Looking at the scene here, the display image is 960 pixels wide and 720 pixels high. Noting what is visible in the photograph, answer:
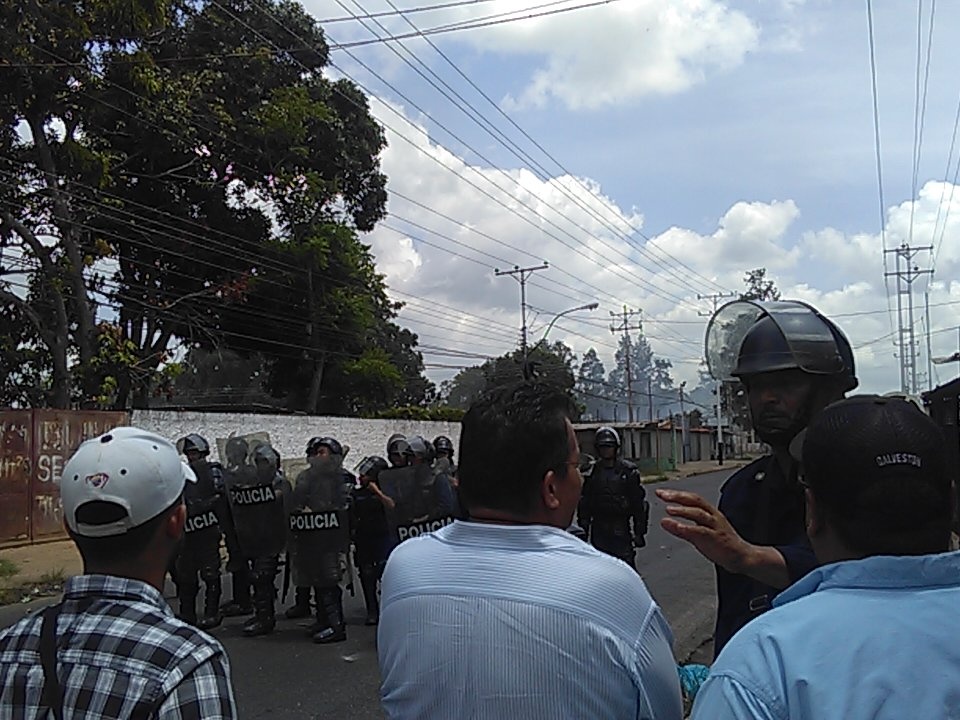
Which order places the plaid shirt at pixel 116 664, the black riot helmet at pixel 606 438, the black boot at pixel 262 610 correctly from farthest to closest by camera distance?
the black boot at pixel 262 610 < the black riot helmet at pixel 606 438 < the plaid shirt at pixel 116 664

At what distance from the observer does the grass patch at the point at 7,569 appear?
13289 mm

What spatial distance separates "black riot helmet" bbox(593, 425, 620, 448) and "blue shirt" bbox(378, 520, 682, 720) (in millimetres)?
7082

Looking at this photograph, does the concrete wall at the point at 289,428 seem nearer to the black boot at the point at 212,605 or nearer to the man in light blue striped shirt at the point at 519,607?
the black boot at the point at 212,605

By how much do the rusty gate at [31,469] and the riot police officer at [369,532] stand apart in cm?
822

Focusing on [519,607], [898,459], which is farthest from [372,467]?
[898,459]

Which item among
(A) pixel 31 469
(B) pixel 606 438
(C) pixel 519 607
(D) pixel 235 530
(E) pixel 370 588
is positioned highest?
(B) pixel 606 438

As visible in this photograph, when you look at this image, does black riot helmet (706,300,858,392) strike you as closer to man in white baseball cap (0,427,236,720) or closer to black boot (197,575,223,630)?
man in white baseball cap (0,427,236,720)

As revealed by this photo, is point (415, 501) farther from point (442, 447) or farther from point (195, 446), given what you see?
point (195, 446)

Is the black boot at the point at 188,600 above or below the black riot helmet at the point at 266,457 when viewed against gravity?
below

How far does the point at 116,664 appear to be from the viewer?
1908mm

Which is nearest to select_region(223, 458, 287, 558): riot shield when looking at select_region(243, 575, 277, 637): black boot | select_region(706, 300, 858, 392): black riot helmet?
select_region(243, 575, 277, 637): black boot

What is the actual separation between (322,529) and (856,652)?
26.6 ft

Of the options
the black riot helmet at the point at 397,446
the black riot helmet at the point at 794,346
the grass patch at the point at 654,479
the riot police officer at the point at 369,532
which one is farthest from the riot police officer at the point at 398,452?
the grass patch at the point at 654,479

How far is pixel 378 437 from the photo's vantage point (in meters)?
28.4
